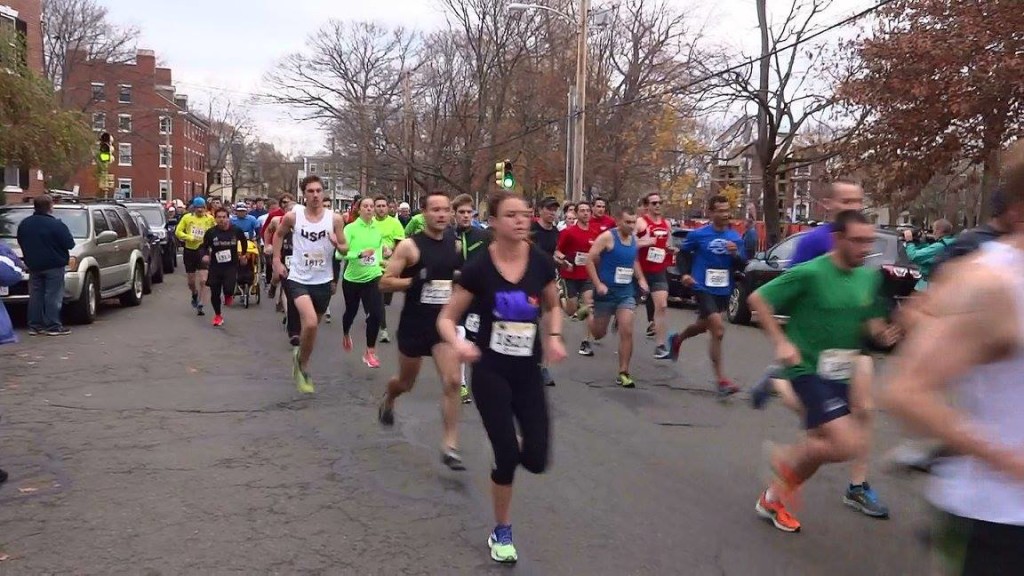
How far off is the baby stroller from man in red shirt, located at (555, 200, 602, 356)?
6067 millimetres

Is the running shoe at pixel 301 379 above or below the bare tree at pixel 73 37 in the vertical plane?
below

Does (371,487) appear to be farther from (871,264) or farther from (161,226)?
(161,226)

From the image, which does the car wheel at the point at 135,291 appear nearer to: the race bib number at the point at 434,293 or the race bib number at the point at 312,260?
the race bib number at the point at 312,260

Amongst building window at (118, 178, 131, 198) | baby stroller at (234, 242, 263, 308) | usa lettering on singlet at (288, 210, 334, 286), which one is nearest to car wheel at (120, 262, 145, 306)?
baby stroller at (234, 242, 263, 308)

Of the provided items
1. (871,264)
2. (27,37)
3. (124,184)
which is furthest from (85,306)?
(124,184)

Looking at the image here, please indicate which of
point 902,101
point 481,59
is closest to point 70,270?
point 902,101

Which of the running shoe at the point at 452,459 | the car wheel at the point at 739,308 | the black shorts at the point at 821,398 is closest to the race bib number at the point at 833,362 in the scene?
the black shorts at the point at 821,398

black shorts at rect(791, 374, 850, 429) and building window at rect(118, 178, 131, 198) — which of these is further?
building window at rect(118, 178, 131, 198)

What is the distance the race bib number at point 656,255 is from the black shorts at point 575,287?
2.64 ft

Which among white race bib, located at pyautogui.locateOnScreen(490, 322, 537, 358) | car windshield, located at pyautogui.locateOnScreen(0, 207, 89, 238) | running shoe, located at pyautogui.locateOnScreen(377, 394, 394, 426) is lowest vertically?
running shoe, located at pyautogui.locateOnScreen(377, 394, 394, 426)

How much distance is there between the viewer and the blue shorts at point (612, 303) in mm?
8648

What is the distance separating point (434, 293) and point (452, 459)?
47.6 inches

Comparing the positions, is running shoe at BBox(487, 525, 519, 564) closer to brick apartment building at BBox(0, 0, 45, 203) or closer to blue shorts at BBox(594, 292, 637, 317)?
blue shorts at BBox(594, 292, 637, 317)

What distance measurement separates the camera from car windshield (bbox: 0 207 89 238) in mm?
12836
